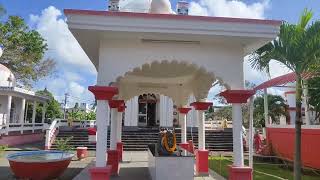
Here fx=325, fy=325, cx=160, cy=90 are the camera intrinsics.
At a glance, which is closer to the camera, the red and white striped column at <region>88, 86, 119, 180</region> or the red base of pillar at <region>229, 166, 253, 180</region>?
the red and white striped column at <region>88, 86, 119, 180</region>

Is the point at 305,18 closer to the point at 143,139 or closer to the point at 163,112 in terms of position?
the point at 143,139

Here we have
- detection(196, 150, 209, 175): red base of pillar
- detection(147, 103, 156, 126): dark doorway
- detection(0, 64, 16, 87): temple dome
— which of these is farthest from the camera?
detection(147, 103, 156, 126): dark doorway

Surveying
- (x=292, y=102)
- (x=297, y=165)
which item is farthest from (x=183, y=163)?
(x=292, y=102)

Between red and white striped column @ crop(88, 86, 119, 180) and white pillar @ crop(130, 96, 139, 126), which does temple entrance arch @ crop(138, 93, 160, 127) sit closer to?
white pillar @ crop(130, 96, 139, 126)

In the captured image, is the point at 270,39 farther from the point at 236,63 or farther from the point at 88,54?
the point at 88,54

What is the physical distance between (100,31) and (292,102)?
25.0 metres

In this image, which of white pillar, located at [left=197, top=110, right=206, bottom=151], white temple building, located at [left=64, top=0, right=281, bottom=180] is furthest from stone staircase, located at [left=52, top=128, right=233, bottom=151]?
white temple building, located at [left=64, top=0, right=281, bottom=180]

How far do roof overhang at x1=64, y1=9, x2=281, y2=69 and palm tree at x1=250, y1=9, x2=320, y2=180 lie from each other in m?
Result: 0.76

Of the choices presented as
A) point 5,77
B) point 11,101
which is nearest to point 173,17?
point 5,77

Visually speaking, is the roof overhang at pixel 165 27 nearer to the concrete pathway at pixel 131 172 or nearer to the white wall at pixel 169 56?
the white wall at pixel 169 56

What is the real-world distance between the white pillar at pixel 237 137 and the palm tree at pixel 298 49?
1219 mm

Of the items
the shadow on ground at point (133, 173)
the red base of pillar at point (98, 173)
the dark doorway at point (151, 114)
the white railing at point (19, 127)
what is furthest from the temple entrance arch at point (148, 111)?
the red base of pillar at point (98, 173)

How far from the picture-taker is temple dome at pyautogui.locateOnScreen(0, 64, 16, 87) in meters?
23.9

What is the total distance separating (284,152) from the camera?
14789 millimetres
